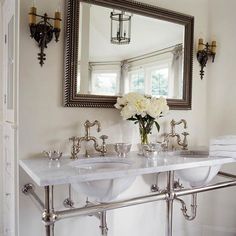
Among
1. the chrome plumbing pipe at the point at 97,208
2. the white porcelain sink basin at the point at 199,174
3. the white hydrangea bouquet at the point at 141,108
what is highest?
the white hydrangea bouquet at the point at 141,108

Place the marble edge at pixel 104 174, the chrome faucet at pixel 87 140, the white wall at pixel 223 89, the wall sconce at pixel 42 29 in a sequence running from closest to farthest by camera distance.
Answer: the marble edge at pixel 104 174 < the wall sconce at pixel 42 29 < the chrome faucet at pixel 87 140 < the white wall at pixel 223 89

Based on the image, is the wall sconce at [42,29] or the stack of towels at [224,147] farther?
the stack of towels at [224,147]

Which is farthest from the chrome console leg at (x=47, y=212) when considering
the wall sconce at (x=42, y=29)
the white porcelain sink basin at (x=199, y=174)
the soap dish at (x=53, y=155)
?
the white porcelain sink basin at (x=199, y=174)

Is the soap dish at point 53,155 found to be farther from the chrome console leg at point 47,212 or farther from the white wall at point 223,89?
the white wall at point 223,89

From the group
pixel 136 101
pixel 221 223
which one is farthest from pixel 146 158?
pixel 221 223

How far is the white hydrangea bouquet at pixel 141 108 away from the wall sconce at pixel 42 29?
0.51m

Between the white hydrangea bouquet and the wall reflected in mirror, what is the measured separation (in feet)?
0.45

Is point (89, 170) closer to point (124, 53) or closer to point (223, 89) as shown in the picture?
point (124, 53)

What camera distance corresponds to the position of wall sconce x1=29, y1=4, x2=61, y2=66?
138cm

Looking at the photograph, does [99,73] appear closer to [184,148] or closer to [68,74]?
[68,74]

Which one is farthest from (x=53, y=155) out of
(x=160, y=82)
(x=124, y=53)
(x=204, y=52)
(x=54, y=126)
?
(x=204, y=52)

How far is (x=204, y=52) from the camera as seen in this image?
79.0 inches

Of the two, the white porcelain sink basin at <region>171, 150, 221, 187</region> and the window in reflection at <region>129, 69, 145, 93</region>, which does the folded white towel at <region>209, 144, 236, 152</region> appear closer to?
the white porcelain sink basin at <region>171, 150, 221, 187</region>

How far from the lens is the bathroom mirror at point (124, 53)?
154cm
